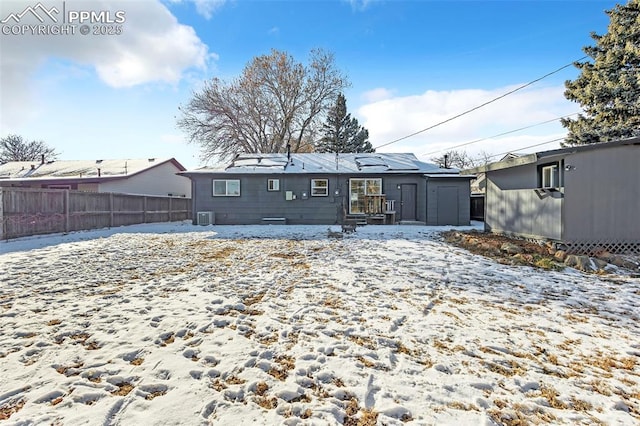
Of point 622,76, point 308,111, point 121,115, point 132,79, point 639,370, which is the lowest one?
point 639,370

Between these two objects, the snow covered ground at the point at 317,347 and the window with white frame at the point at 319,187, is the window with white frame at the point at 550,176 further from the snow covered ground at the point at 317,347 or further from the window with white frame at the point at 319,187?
the window with white frame at the point at 319,187

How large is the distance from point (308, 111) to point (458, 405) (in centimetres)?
2462

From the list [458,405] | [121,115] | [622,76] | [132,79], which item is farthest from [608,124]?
[121,115]

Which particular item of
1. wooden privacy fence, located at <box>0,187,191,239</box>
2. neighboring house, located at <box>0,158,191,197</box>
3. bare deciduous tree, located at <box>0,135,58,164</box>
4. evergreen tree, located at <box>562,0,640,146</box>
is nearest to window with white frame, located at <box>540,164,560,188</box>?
evergreen tree, located at <box>562,0,640,146</box>

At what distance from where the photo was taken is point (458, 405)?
73.6 inches

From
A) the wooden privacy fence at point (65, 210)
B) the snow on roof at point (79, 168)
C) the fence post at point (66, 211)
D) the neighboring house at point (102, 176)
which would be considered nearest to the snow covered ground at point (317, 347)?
the wooden privacy fence at point (65, 210)

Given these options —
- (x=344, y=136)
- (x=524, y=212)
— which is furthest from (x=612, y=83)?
(x=344, y=136)

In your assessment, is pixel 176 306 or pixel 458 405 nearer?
pixel 458 405

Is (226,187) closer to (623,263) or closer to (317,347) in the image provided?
(317,347)

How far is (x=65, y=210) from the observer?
10.7m

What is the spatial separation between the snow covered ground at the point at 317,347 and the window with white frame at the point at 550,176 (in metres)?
3.57

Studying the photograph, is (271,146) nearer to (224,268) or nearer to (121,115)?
(121,115)

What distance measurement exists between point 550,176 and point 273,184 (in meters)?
11.0

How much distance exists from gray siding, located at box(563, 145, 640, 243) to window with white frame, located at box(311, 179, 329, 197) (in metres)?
9.51
